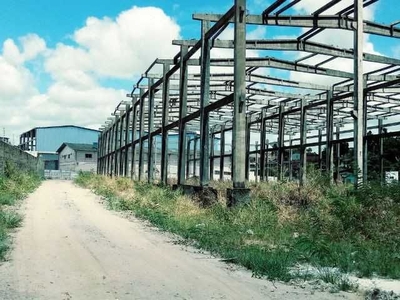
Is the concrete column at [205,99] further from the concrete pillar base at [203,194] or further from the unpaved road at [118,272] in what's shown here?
the unpaved road at [118,272]

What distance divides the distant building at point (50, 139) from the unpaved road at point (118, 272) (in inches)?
2922

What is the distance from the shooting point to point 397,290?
5.46m

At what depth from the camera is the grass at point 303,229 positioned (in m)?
6.62

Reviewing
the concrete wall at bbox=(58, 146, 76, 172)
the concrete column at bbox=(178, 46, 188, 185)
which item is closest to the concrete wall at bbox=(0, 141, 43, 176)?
the concrete column at bbox=(178, 46, 188, 185)

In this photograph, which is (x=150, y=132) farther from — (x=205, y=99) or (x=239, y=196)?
(x=239, y=196)

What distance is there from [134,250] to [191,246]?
113 cm

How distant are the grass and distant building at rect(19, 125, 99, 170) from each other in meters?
72.0

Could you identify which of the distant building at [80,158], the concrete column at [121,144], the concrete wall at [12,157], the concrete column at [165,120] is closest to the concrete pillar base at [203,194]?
the concrete column at [165,120]

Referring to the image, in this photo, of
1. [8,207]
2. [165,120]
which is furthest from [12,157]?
[8,207]

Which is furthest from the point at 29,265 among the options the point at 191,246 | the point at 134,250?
the point at 191,246

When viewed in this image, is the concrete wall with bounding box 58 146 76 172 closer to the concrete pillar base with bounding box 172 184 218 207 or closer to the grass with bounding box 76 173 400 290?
the concrete pillar base with bounding box 172 184 218 207

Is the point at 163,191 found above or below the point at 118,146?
below

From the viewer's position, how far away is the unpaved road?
530 cm

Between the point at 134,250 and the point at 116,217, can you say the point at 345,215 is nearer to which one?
the point at 134,250
